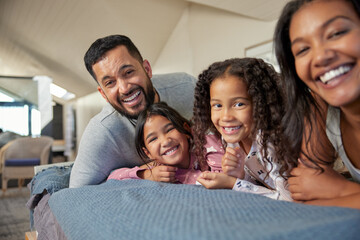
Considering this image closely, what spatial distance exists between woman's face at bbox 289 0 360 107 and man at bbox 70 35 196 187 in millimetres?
673

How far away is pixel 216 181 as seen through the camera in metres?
0.81

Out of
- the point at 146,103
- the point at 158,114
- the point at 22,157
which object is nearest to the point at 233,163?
the point at 158,114

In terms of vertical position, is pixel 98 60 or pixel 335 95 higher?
pixel 98 60

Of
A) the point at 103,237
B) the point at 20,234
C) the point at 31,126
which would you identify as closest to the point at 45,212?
the point at 103,237

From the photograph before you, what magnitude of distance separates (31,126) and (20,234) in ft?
7.98

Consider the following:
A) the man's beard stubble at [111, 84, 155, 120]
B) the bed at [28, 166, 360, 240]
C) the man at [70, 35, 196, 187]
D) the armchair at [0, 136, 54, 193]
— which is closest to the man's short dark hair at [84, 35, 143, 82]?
the man at [70, 35, 196, 187]

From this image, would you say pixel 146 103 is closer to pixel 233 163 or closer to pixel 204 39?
pixel 233 163

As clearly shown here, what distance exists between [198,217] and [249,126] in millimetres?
416

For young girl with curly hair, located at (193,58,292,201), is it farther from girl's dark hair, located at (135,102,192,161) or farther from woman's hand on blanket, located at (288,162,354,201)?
girl's dark hair, located at (135,102,192,161)

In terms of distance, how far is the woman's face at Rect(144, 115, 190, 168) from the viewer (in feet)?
3.42

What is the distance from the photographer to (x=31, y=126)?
13.9ft

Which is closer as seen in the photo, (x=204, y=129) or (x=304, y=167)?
(x=304, y=167)

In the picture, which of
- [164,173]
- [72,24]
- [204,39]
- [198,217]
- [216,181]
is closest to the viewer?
[198,217]

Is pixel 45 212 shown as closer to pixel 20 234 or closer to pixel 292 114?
pixel 292 114
